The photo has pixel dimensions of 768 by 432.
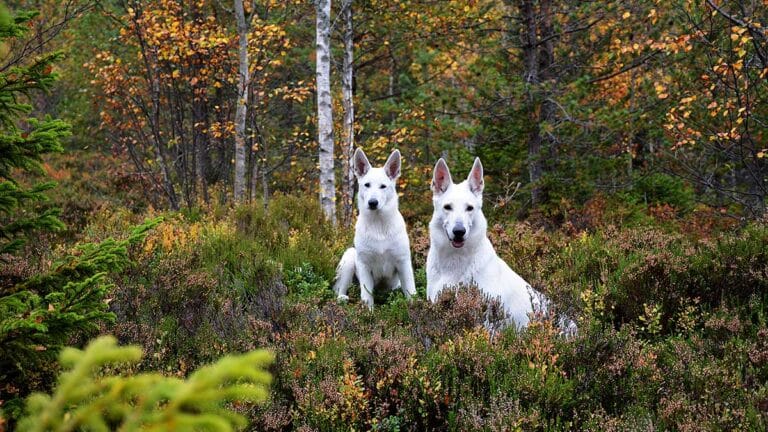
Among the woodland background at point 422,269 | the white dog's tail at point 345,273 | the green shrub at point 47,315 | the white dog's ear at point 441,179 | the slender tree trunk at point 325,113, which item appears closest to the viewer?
the green shrub at point 47,315

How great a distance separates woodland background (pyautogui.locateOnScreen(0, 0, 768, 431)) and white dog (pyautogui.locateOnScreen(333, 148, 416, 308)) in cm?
29

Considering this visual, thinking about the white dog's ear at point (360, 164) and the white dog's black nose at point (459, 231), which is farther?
the white dog's ear at point (360, 164)

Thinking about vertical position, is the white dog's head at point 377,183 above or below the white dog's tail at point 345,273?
above

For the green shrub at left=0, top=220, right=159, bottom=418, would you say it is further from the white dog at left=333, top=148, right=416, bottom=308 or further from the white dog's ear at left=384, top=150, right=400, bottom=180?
the white dog's ear at left=384, top=150, right=400, bottom=180

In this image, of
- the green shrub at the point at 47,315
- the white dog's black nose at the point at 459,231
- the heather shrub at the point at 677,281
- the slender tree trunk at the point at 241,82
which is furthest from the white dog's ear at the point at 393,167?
the slender tree trunk at the point at 241,82

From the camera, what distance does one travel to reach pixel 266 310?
464cm

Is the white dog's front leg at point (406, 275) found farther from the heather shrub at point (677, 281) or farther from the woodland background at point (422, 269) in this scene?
the heather shrub at point (677, 281)

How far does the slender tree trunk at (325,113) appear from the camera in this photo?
890 centimetres

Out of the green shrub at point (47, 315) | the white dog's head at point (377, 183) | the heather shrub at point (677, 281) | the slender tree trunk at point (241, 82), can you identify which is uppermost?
the slender tree trunk at point (241, 82)

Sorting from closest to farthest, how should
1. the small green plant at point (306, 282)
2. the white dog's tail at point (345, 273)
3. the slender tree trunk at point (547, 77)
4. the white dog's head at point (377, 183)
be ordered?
the white dog's head at point (377, 183), the small green plant at point (306, 282), the white dog's tail at point (345, 273), the slender tree trunk at point (547, 77)

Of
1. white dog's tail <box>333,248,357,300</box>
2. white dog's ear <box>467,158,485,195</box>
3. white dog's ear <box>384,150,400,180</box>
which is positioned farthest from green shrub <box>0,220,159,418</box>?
white dog's tail <box>333,248,357,300</box>

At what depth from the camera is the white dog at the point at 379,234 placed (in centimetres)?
621

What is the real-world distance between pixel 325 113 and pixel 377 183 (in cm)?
326

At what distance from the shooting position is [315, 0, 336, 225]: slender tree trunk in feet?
29.2
